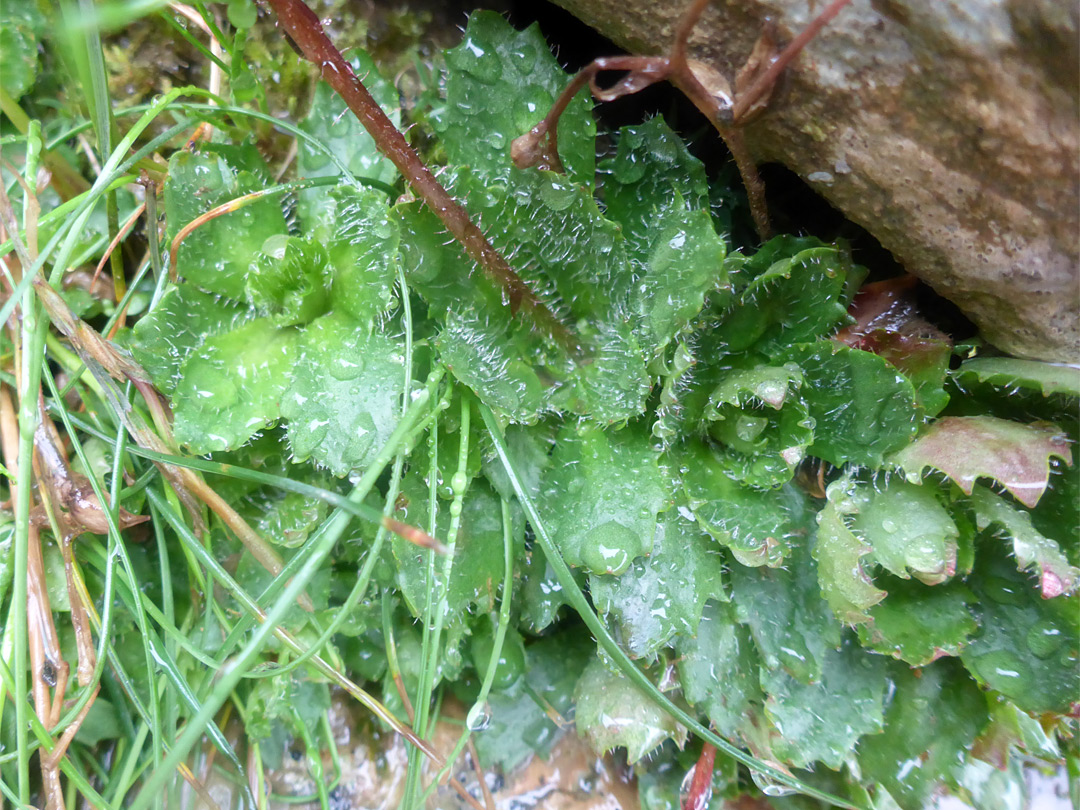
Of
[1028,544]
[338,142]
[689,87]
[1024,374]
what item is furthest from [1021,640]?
[338,142]

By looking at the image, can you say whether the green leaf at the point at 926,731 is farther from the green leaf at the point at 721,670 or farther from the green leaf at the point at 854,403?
the green leaf at the point at 854,403

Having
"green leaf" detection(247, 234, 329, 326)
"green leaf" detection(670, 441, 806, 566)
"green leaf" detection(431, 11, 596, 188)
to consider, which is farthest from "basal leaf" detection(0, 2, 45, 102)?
"green leaf" detection(670, 441, 806, 566)

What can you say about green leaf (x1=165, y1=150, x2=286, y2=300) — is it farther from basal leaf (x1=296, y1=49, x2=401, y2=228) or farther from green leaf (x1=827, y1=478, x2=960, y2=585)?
green leaf (x1=827, y1=478, x2=960, y2=585)

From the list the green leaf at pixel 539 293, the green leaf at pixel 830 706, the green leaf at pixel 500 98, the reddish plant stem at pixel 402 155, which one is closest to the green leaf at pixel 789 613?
the green leaf at pixel 830 706

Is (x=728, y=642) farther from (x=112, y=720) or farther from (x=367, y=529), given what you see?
A: (x=112, y=720)

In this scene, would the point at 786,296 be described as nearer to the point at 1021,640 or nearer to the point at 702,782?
the point at 1021,640
